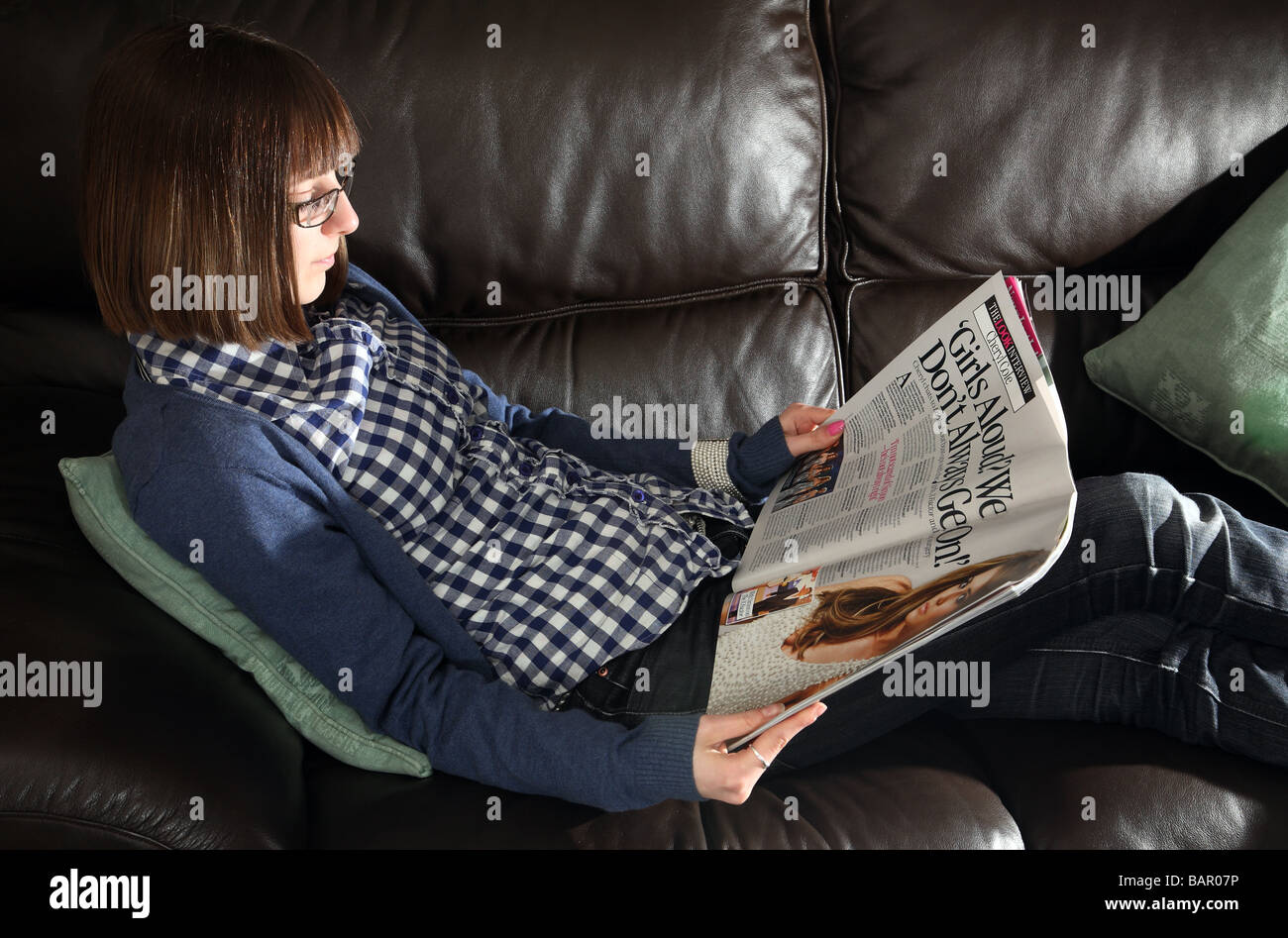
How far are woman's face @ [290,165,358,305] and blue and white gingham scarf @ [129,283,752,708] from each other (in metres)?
0.07

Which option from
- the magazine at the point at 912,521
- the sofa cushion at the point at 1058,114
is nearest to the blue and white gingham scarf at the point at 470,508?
the magazine at the point at 912,521

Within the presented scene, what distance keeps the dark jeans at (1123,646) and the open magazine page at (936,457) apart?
146 mm

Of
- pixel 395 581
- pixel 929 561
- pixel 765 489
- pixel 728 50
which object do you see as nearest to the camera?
pixel 929 561

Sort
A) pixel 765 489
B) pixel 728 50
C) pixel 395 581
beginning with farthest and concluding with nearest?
pixel 728 50, pixel 765 489, pixel 395 581

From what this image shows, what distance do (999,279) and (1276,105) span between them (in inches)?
27.7

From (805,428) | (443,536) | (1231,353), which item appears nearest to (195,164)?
(443,536)

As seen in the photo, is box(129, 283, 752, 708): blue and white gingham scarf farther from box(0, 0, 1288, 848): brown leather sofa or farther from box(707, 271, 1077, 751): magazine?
box(0, 0, 1288, 848): brown leather sofa

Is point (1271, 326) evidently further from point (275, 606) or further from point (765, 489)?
point (275, 606)

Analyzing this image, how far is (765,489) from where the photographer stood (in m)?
1.26

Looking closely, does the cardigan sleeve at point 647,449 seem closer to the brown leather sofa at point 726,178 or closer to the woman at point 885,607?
the brown leather sofa at point 726,178

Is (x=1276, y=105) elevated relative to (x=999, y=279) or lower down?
elevated

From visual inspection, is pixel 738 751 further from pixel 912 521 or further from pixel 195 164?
pixel 195 164

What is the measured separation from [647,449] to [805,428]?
186mm

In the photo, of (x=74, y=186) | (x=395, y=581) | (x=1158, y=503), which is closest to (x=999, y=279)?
(x=1158, y=503)
